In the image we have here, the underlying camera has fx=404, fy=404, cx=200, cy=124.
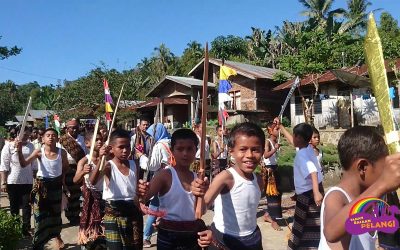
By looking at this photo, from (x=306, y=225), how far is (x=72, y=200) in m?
4.80

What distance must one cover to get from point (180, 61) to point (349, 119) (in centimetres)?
2622

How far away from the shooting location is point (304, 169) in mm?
4789

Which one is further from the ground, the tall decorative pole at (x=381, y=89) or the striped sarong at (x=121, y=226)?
the tall decorative pole at (x=381, y=89)

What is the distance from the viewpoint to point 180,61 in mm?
44875

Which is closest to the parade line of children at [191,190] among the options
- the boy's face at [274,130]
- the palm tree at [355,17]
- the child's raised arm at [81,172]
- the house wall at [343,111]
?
the child's raised arm at [81,172]

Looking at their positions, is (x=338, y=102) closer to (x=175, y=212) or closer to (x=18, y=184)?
(x=18, y=184)

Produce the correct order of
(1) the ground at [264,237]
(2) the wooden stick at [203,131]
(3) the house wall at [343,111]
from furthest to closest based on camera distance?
(3) the house wall at [343,111]
(1) the ground at [264,237]
(2) the wooden stick at [203,131]

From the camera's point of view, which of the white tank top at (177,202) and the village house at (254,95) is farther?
the village house at (254,95)

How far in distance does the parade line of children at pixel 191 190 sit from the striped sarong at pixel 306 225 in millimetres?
11

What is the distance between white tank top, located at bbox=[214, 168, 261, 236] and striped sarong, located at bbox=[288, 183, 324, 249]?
5.67ft

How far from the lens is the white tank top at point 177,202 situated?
334 cm

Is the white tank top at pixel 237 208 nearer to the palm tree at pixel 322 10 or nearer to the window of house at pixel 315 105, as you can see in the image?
the window of house at pixel 315 105

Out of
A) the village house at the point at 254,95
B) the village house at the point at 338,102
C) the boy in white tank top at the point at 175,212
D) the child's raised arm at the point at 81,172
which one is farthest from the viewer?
the village house at the point at 254,95

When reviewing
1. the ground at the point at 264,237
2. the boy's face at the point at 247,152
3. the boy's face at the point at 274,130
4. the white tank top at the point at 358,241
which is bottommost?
the ground at the point at 264,237
